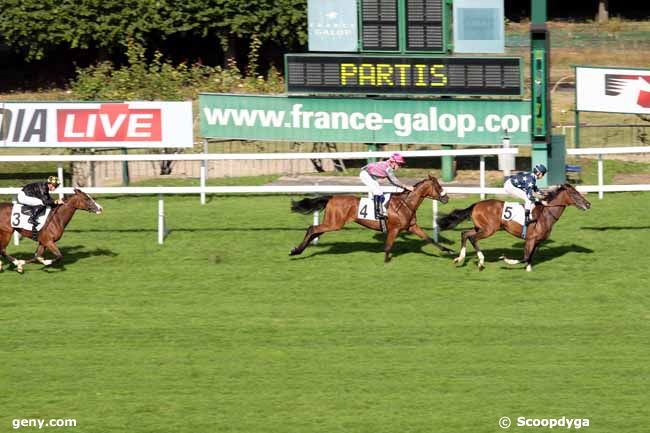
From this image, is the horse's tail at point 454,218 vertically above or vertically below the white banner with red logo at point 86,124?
below

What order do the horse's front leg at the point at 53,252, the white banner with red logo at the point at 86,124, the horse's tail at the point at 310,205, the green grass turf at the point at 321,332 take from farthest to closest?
the white banner with red logo at the point at 86,124 → the horse's tail at the point at 310,205 → the horse's front leg at the point at 53,252 → the green grass turf at the point at 321,332

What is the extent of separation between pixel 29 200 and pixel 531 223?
18.5 ft

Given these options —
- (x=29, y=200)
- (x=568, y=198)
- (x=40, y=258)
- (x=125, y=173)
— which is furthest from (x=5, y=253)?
(x=568, y=198)

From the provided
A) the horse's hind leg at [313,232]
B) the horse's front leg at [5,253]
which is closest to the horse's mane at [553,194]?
the horse's hind leg at [313,232]

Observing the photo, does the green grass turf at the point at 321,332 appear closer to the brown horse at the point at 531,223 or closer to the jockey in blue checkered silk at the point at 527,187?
the brown horse at the point at 531,223

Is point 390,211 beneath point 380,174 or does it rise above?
beneath

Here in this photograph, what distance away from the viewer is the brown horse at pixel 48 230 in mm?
14766

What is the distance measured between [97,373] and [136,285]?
2.87 metres

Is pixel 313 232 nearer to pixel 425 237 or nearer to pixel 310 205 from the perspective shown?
pixel 310 205

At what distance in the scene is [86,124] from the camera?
64.2 ft

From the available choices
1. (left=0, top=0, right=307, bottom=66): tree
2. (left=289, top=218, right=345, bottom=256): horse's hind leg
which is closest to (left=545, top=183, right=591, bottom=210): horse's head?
(left=289, top=218, right=345, bottom=256): horse's hind leg

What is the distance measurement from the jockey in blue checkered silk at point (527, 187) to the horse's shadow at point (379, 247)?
1.08 m

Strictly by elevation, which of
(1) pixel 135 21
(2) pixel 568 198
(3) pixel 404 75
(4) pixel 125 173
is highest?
(1) pixel 135 21

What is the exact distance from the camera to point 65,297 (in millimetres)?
13805
